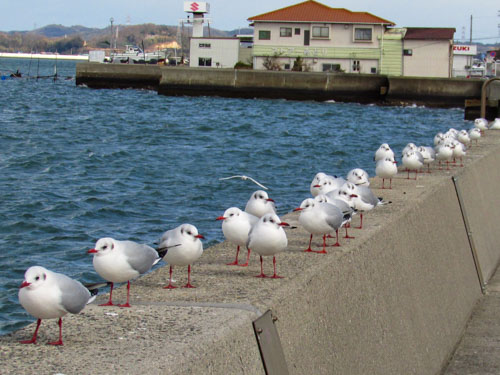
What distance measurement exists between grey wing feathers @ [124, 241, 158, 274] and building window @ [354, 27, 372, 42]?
65504 millimetres

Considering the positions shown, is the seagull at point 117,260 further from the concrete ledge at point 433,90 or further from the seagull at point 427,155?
the concrete ledge at point 433,90

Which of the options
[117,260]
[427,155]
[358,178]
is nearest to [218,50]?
[427,155]

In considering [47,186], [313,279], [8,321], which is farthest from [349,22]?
[313,279]

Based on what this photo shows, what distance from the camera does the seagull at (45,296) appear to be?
3920 mm

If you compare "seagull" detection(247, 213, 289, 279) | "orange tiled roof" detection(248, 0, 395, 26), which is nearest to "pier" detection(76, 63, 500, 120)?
"orange tiled roof" detection(248, 0, 395, 26)

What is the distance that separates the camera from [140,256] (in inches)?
192

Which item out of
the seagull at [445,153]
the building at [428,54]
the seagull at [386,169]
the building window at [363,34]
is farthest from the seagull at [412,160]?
the building window at [363,34]

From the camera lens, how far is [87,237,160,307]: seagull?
15.5 feet

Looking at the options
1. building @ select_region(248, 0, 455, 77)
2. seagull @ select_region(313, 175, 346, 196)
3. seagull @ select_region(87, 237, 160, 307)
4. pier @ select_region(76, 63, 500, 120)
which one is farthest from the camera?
building @ select_region(248, 0, 455, 77)

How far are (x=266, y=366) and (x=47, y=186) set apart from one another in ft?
62.1

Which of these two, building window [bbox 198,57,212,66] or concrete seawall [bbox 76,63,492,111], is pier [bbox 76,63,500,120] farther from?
building window [bbox 198,57,212,66]

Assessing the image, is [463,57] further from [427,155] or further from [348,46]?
[427,155]

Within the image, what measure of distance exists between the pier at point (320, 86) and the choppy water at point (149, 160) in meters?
1.85

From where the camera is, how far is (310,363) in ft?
13.7
